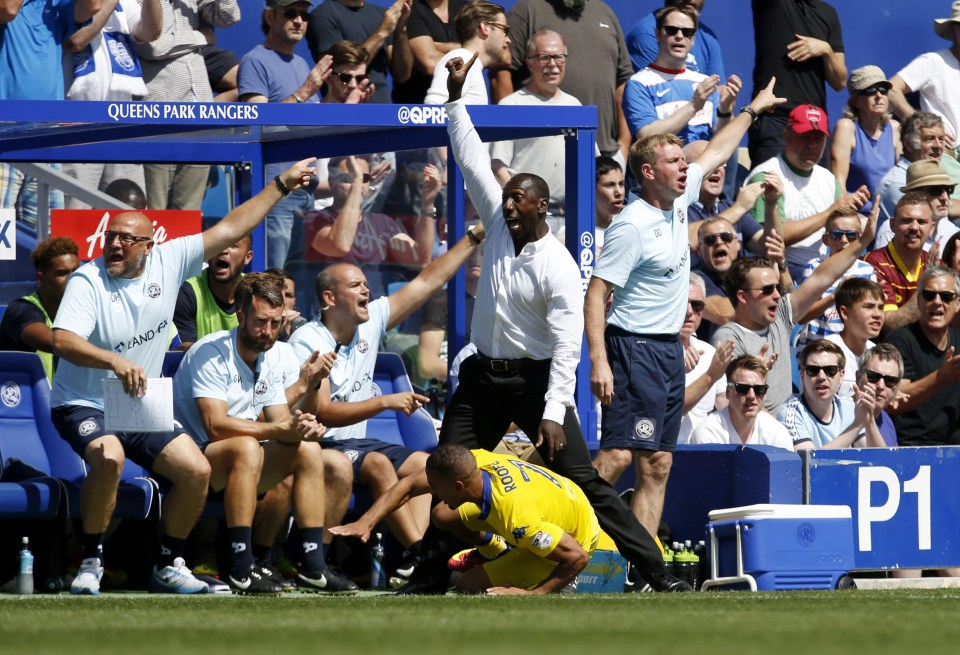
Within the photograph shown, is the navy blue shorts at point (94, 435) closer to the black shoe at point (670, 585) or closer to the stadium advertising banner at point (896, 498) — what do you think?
the black shoe at point (670, 585)

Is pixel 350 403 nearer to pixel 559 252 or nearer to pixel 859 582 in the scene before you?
pixel 559 252

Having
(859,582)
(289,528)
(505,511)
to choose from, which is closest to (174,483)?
(289,528)

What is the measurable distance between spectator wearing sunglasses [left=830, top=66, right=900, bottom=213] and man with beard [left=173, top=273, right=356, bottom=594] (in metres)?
6.54

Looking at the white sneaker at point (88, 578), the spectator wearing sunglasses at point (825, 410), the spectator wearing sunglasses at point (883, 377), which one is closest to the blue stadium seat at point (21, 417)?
the white sneaker at point (88, 578)

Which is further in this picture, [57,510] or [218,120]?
[218,120]

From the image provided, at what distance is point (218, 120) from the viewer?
9766 millimetres

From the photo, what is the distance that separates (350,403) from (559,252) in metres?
1.81

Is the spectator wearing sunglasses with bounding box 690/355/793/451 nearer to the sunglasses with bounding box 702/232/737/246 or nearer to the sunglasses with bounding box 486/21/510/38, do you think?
the sunglasses with bounding box 702/232/737/246

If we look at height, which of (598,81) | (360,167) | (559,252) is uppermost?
(598,81)

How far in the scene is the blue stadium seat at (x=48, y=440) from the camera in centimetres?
885

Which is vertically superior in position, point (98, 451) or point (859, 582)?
point (98, 451)

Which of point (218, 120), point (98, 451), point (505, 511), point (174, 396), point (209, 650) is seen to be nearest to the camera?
point (209, 650)

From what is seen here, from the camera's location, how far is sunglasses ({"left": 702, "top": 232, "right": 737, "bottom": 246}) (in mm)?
11500

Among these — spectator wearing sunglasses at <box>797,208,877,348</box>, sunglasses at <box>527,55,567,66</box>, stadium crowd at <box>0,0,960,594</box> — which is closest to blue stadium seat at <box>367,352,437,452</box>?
stadium crowd at <box>0,0,960,594</box>
